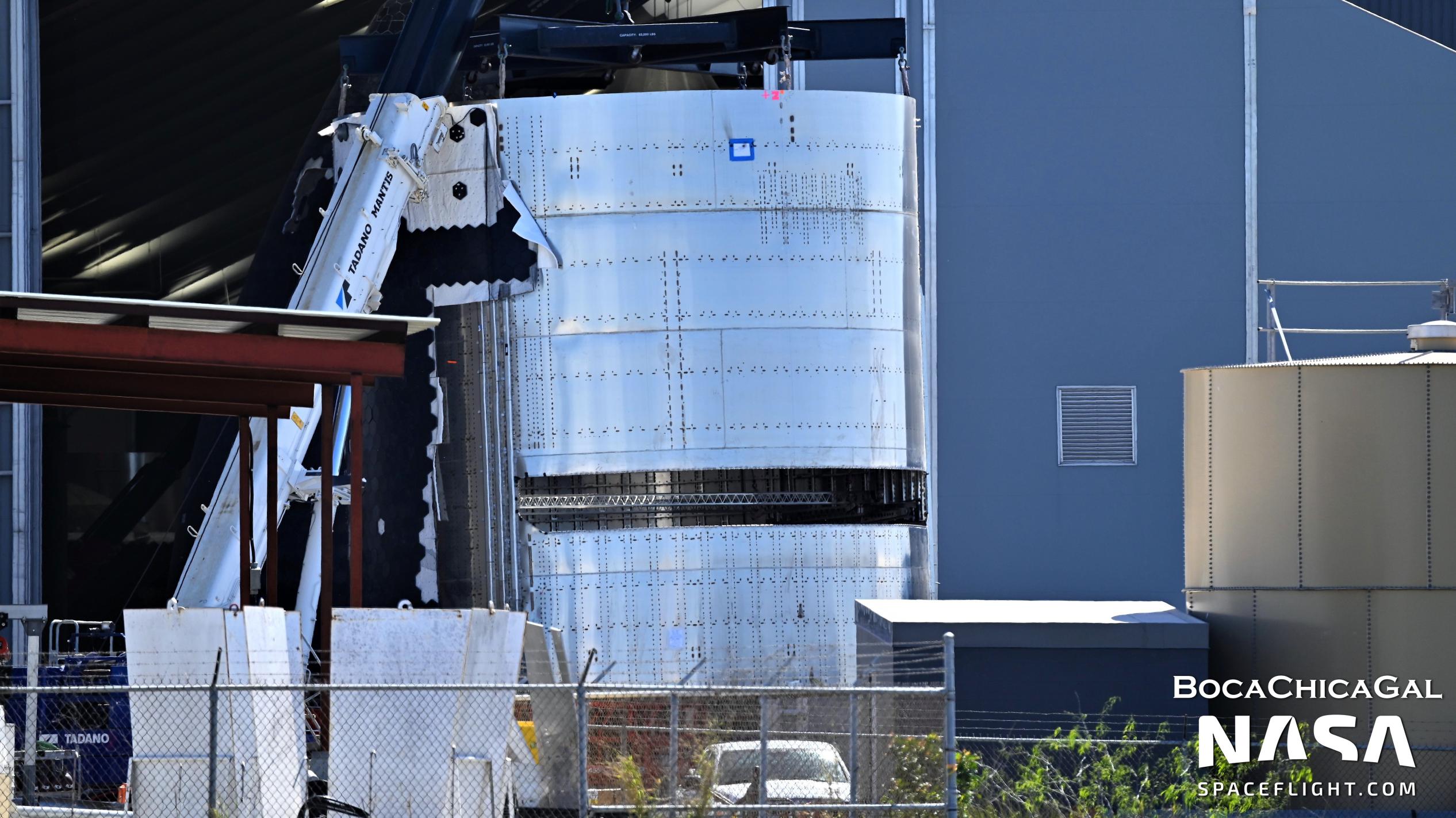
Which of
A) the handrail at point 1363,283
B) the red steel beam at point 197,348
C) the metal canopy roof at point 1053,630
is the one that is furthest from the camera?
the handrail at point 1363,283

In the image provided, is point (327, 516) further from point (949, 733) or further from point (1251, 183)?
point (1251, 183)

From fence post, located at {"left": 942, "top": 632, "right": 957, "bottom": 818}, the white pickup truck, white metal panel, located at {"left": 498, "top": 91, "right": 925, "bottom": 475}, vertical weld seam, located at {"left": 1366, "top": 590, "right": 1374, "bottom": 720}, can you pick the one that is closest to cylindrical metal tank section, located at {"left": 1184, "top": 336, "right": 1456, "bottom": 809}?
vertical weld seam, located at {"left": 1366, "top": 590, "right": 1374, "bottom": 720}

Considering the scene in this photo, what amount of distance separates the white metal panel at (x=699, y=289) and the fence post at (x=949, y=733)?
7.39m

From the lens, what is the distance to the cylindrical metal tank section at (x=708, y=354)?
707 inches

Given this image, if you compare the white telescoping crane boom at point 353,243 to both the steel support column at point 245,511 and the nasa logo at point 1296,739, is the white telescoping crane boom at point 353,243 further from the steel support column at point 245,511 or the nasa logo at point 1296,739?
the nasa logo at point 1296,739

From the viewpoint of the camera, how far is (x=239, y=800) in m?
11.5

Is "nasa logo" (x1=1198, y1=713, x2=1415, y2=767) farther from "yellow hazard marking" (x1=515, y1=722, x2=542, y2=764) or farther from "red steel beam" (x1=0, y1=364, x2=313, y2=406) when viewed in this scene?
"red steel beam" (x1=0, y1=364, x2=313, y2=406)

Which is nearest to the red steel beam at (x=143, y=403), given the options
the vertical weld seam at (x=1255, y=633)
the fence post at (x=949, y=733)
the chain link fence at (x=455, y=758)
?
the chain link fence at (x=455, y=758)

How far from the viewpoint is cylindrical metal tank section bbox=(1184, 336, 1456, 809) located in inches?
557

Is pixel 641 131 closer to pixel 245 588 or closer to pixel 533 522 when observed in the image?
pixel 533 522

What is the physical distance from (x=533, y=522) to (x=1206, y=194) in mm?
11565

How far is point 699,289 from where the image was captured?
18109 mm

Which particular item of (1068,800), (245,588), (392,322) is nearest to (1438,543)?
(1068,800)

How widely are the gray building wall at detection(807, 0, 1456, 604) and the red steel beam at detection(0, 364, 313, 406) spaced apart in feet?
34.8
